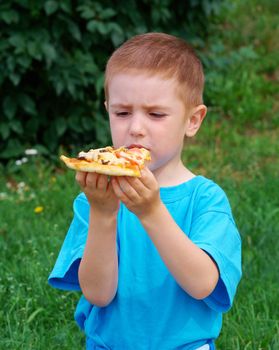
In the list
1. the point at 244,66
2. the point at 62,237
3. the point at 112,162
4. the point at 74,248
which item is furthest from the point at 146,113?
the point at 244,66

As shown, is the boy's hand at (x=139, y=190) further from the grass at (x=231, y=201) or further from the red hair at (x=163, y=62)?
the grass at (x=231, y=201)

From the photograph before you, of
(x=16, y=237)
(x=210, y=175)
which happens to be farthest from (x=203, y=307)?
(x=210, y=175)

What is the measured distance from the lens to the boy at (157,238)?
2.14 m

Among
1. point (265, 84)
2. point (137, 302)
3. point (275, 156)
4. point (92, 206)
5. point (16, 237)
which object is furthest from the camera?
point (265, 84)

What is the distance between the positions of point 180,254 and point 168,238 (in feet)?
0.17

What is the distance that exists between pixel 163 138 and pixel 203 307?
50 cm

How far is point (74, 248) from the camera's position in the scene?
7.90ft

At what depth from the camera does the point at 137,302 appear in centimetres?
231

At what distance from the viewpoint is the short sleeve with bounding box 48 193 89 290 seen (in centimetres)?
239

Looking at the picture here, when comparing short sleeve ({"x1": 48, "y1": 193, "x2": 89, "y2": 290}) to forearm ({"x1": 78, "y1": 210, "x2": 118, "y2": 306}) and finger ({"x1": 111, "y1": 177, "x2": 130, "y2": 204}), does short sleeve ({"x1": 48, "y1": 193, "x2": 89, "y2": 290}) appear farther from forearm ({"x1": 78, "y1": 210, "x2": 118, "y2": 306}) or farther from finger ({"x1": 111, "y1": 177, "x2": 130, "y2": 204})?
finger ({"x1": 111, "y1": 177, "x2": 130, "y2": 204})

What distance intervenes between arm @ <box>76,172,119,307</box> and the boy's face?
189 mm

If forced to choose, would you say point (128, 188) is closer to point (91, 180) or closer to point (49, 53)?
point (91, 180)

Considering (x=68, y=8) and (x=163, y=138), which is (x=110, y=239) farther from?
(x=68, y=8)

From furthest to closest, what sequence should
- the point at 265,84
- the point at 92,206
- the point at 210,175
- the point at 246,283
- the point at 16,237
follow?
the point at 265,84
the point at 210,175
the point at 16,237
the point at 246,283
the point at 92,206
